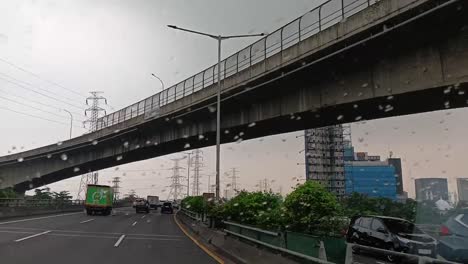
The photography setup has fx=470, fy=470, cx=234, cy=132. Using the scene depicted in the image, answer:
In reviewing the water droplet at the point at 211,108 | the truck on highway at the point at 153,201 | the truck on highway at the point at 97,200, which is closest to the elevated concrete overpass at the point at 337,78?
the water droplet at the point at 211,108

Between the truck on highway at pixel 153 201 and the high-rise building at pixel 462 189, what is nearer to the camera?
the high-rise building at pixel 462 189

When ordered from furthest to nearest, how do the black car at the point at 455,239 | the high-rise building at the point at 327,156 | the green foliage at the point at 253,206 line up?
the high-rise building at the point at 327,156
the green foliage at the point at 253,206
the black car at the point at 455,239

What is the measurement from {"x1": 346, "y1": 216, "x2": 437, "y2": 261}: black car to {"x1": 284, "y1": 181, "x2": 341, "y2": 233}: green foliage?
228 cm

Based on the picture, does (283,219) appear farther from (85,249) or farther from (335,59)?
(335,59)

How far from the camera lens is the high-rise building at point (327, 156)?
81.7ft

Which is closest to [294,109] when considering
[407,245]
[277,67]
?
[277,67]

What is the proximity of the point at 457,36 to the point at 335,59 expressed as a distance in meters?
5.29

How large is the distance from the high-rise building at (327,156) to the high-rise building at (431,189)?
31.6 ft

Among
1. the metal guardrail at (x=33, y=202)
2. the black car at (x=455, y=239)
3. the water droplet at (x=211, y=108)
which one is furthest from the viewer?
the metal guardrail at (x=33, y=202)

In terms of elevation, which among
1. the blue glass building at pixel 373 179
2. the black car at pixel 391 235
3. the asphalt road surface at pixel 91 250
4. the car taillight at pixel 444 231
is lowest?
the asphalt road surface at pixel 91 250

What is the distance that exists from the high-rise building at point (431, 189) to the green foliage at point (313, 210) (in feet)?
8.01

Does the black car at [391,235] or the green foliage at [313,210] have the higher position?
the green foliage at [313,210]

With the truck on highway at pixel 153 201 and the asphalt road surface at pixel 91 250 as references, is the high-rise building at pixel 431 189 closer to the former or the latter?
the asphalt road surface at pixel 91 250

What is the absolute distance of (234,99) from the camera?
93.0 ft
